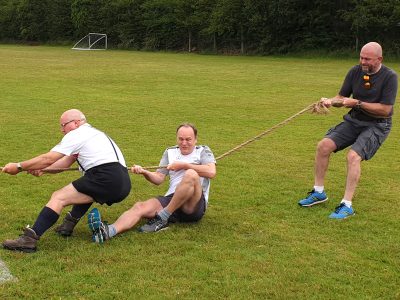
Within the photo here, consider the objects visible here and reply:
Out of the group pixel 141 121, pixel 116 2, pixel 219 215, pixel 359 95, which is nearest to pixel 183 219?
pixel 219 215

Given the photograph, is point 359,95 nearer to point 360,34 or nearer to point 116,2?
point 360,34

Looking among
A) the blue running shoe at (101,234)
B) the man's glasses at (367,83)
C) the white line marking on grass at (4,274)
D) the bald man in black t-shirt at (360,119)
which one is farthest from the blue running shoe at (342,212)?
the white line marking on grass at (4,274)

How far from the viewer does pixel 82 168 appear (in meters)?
5.59

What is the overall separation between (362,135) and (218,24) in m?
49.2

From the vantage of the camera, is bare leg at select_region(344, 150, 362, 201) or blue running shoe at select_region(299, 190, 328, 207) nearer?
bare leg at select_region(344, 150, 362, 201)

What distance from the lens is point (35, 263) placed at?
4.97 metres

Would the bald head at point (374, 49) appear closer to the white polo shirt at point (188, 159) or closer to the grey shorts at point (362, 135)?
the grey shorts at point (362, 135)

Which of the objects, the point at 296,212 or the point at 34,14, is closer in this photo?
the point at 296,212

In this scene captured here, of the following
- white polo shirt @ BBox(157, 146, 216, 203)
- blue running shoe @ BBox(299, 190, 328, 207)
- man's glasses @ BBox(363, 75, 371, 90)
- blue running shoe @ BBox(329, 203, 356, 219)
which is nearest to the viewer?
white polo shirt @ BBox(157, 146, 216, 203)

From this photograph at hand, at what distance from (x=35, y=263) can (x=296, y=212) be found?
10.7ft

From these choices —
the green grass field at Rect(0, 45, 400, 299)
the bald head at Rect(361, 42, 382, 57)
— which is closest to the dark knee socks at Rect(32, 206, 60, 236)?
the green grass field at Rect(0, 45, 400, 299)

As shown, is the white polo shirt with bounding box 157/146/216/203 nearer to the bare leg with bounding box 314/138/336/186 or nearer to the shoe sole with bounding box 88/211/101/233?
the shoe sole with bounding box 88/211/101/233

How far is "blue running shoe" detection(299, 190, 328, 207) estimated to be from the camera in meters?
7.01

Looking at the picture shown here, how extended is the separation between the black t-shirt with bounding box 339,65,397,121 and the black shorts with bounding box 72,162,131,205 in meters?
A: 3.23
